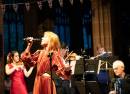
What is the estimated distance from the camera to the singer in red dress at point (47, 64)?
25.4ft

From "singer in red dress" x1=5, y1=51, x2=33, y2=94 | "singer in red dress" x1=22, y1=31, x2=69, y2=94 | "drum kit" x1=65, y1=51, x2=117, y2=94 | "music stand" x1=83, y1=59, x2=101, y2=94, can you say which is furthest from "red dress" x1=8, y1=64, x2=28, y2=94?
"singer in red dress" x1=22, y1=31, x2=69, y2=94

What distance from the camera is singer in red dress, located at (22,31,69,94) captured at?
773 centimetres

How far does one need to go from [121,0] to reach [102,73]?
911 centimetres

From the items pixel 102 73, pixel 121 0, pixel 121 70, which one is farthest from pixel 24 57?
pixel 121 0

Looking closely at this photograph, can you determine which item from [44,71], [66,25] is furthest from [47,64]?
[66,25]

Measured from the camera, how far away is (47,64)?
7840 millimetres

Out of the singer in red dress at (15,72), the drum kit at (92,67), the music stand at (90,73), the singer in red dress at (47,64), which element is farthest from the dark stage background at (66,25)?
the singer in red dress at (47,64)

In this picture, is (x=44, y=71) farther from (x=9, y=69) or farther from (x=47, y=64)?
(x=9, y=69)

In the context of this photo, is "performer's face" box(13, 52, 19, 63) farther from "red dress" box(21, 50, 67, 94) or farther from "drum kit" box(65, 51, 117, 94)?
"red dress" box(21, 50, 67, 94)

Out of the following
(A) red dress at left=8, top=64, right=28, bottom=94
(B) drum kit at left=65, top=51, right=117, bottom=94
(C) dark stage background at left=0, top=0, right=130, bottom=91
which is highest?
(C) dark stage background at left=0, top=0, right=130, bottom=91

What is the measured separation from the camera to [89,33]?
775 inches

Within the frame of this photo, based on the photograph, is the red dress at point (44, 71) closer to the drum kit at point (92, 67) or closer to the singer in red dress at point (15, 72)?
the drum kit at point (92, 67)

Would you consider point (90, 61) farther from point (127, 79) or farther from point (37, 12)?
point (37, 12)

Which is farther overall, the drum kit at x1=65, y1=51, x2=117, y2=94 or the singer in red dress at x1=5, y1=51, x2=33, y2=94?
the singer in red dress at x1=5, y1=51, x2=33, y2=94
